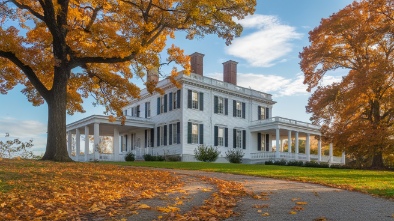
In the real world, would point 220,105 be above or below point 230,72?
below

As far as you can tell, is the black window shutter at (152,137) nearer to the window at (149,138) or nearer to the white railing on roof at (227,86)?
the window at (149,138)

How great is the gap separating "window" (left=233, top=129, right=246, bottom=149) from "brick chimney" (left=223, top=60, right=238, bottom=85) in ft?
16.4

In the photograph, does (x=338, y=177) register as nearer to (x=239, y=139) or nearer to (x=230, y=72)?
(x=239, y=139)

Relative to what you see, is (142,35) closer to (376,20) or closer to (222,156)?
(376,20)

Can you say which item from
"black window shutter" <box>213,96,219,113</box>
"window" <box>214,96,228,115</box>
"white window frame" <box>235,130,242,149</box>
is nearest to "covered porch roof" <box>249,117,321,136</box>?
"white window frame" <box>235,130,242,149</box>

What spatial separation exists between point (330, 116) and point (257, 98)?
37.7 feet

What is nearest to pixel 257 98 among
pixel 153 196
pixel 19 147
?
pixel 19 147

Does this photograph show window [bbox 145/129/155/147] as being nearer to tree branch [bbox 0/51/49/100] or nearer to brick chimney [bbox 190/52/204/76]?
brick chimney [bbox 190/52/204/76]

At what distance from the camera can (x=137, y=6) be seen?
1817 centimetres

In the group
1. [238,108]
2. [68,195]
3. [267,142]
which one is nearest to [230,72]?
[238,108]

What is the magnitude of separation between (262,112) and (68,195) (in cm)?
3377

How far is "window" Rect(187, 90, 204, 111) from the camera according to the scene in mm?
33781

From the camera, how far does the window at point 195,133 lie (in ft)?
109

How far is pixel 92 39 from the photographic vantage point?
62.3 ft
